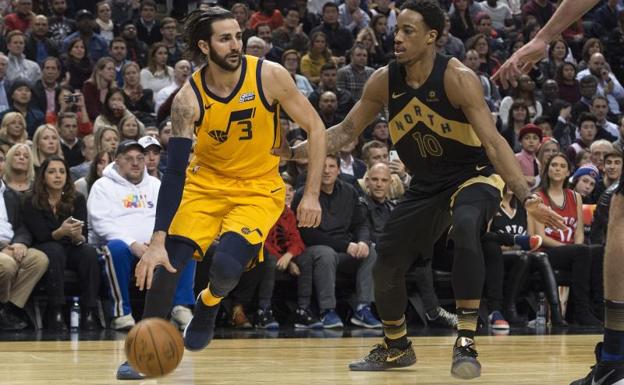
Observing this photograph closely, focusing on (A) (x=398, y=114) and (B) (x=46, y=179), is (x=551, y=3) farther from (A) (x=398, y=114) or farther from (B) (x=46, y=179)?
(A) (x=398, y=114)

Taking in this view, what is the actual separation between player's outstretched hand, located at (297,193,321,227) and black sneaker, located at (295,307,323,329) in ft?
14.7

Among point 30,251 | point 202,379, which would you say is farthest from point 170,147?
point 30,251

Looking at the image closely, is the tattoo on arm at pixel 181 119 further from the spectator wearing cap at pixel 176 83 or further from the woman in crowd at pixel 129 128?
the spectator wearing cap at pixel 176 83

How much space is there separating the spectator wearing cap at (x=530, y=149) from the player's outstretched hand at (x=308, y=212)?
7538 mm

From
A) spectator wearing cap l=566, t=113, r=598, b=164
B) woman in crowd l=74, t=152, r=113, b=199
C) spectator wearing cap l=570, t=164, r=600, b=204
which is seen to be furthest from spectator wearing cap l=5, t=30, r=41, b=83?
spectator wearing cap l=566, t=113, r=598, b=164

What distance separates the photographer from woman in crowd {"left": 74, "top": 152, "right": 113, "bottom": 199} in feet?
34.7

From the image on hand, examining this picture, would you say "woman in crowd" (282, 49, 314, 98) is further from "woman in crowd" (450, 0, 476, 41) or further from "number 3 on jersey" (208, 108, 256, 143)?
"number 3 on jersey" (208, 108, 256, 143)

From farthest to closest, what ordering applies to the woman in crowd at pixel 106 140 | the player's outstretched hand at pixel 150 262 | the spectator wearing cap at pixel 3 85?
the spectator wearing cap at pixel 3 85 → the woman in crowd at pixel 106 140 → the player's outstretched hand at pixel 150 262

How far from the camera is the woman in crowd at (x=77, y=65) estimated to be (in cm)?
1365

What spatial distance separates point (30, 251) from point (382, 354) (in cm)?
410

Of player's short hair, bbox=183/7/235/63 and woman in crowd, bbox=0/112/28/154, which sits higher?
player's short hair, bbox=183/7/235/63

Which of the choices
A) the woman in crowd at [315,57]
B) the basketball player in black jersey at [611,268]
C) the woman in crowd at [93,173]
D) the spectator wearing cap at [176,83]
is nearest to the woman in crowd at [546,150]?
the woman in crowd at [315,57]

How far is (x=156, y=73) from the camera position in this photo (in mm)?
13727

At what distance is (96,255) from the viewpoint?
9.79 meters
